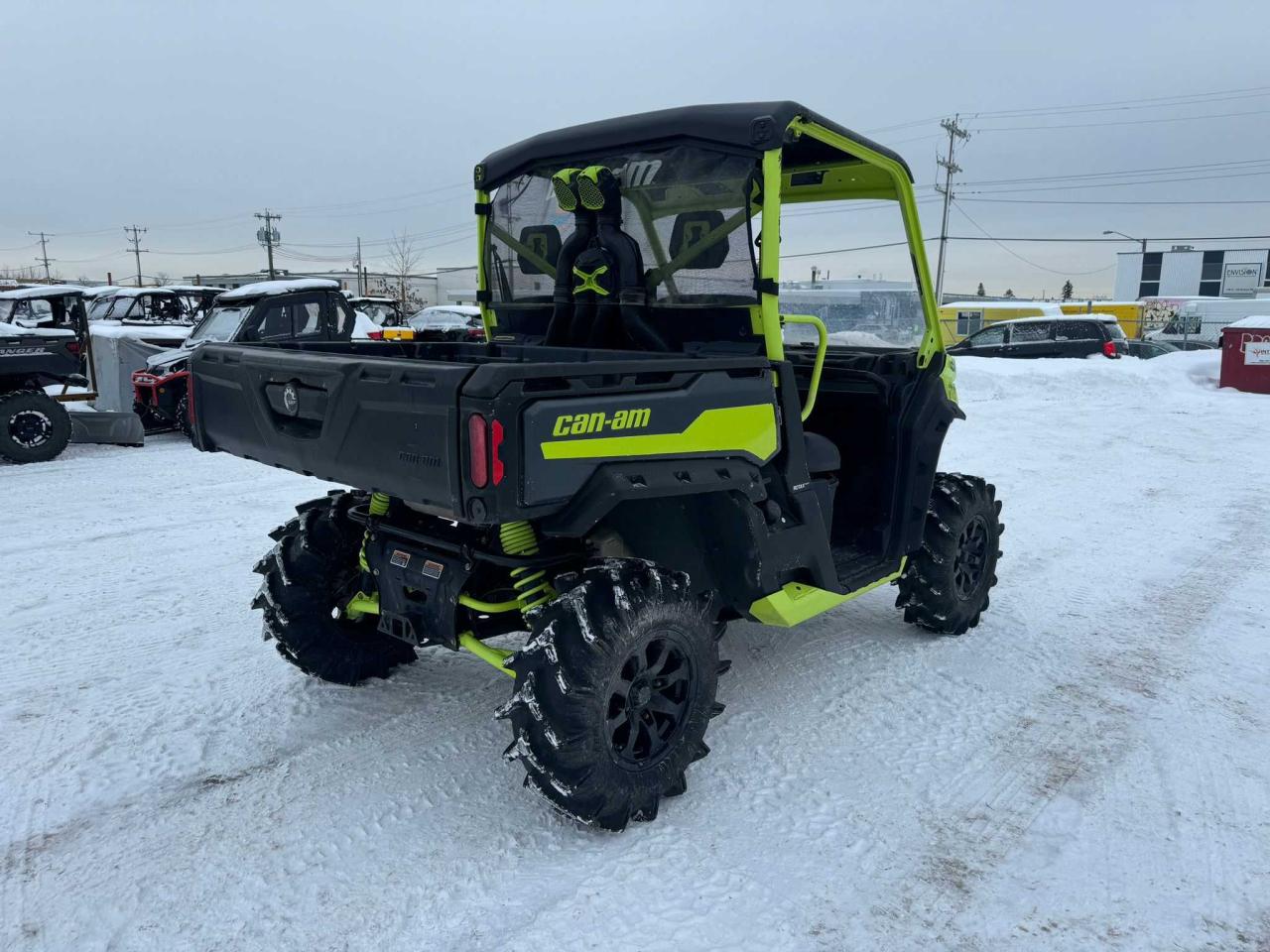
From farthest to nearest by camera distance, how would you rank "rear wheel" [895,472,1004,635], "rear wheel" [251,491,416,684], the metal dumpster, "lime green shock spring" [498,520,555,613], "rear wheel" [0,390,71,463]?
the metal dumpster < "rear wheel" [0,390,71,463] < "rear wheel" [895,472,1004,635] < "rear wheel" [251,491,416,684] < "lime green shock spring" [498,520,555,613]

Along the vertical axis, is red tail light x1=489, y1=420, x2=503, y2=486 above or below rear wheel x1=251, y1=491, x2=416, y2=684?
above

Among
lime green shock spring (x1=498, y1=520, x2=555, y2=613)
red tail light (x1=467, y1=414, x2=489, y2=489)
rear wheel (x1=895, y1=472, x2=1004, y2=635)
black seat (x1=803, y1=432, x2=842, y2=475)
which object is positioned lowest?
rear wheel (x1=895, y1=472, x2=1004, y2=635)

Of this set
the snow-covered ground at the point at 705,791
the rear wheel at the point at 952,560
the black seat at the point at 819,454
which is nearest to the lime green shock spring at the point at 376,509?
the snow-covered ground at the point at 705,791

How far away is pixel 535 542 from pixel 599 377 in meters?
0.74

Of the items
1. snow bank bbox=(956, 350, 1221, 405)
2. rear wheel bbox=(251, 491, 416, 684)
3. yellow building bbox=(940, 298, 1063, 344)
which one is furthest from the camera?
yellow building bbox=(940, 298, 1063, 344)

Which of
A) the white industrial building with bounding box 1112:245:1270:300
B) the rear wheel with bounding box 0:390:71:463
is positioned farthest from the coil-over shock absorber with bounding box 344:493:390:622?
the white industrial building with bounding box 1112:245:1270:300

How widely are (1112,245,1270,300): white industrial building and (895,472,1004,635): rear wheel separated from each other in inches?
2592

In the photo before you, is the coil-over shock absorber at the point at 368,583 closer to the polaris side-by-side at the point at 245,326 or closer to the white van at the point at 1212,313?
the polaris side-by-side at the point at 245,326

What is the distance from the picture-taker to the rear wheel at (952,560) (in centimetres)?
461

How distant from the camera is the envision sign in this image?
60188 mm

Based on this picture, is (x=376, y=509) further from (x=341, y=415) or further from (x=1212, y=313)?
(x=1212, y=313)

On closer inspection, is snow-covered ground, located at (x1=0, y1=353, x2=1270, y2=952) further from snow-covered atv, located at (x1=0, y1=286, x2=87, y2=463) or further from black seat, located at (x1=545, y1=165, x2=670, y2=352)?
snow-covered atv, located at (x1=0, y1=286, x2=87, y2=463)

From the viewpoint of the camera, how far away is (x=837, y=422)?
4555 millimetres

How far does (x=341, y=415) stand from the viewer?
9.56ft
